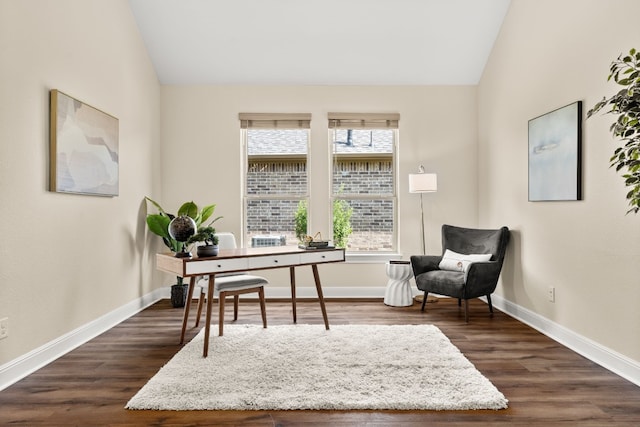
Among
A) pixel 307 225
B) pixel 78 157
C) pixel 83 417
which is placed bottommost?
pixel 83 417

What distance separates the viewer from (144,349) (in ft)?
11.1

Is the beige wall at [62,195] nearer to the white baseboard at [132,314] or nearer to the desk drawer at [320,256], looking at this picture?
the white baseboard at [132,314]

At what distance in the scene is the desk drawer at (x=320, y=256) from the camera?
3715 mm

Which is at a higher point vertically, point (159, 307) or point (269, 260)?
point (269, 260)

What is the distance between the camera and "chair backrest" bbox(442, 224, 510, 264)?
4355mm

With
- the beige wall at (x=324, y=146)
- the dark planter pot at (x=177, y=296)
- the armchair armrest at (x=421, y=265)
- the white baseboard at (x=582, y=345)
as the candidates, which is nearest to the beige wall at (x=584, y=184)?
the white baseboard at (x=582, y=345)

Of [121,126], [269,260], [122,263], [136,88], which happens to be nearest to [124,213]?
[122,263]

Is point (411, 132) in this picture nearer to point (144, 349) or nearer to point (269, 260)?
point (269, 260)

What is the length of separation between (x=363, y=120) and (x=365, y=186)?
80cm

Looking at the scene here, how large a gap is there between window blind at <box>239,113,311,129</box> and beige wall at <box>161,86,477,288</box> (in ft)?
0.30

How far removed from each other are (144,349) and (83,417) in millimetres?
1123

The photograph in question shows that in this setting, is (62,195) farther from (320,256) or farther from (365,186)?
(365,186)

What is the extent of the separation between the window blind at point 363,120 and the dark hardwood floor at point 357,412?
2376 millimetres

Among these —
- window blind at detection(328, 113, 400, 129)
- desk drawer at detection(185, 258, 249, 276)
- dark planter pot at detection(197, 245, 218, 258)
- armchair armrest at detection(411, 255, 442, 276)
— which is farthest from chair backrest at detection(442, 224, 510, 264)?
dark planter pot at detection(197, 245, 218, 258)
